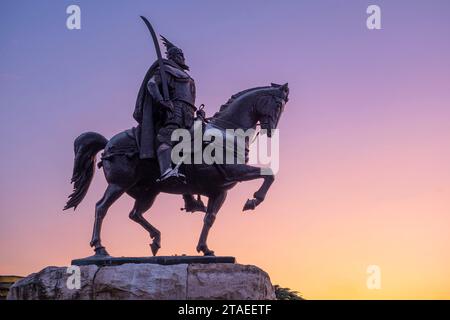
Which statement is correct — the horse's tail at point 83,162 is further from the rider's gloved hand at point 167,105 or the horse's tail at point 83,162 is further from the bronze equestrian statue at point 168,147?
the rider's gloved hand at point 167,105

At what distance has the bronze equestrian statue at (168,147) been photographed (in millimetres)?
13219

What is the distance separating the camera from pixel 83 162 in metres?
14.2

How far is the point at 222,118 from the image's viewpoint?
13.6 metres

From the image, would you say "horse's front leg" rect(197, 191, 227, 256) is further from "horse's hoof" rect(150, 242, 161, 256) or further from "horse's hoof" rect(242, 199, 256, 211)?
"horse's hoof" rect(150, 242, 161, 256)

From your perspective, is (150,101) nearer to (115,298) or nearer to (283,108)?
(283,108)

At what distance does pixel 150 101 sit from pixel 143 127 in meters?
0.46

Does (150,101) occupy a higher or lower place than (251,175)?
higher

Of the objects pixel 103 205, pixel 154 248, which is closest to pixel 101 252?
pixel 103 205

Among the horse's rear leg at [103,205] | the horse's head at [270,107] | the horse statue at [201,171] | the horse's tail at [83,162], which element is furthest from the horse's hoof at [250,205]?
the horse's tail at [83,162]

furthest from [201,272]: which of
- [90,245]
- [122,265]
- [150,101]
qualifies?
[150,101]

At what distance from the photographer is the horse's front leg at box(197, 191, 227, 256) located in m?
13.2

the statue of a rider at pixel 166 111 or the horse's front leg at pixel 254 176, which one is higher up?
the statue of a rider at pixel 166 111
